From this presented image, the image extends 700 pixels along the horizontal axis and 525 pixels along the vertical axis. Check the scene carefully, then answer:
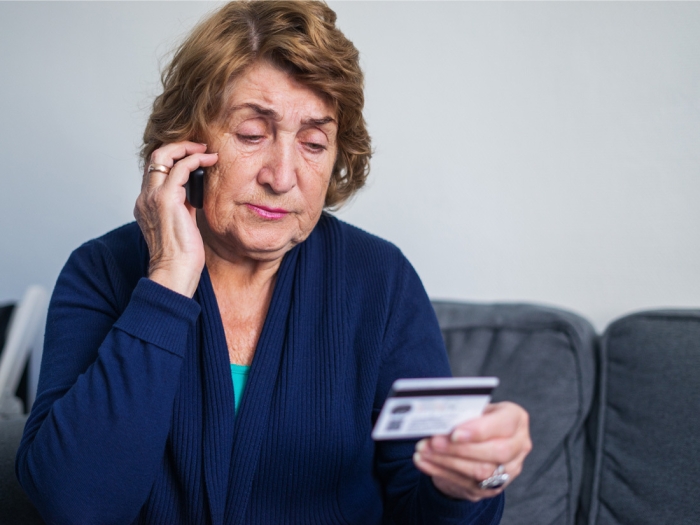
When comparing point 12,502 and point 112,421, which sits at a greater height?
point 112,421

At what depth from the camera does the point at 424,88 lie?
1.86 meters

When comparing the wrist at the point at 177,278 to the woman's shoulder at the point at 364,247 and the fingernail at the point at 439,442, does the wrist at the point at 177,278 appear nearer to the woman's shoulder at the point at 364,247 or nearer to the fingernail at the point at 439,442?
the woman's shoulder at the point at 364,247

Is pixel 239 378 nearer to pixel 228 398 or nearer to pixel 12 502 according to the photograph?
pixel 228 398

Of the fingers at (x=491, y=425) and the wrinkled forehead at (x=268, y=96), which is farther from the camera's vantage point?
the wrinkled forehead at (x=268, y=96)

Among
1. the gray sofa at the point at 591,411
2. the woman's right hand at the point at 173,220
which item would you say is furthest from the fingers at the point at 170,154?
the gray sofa at the point at 591,411

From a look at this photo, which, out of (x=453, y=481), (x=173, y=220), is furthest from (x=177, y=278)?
(x=453, y=481)

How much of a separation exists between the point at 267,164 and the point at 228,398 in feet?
1.41

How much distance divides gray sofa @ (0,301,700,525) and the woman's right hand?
0.54 m

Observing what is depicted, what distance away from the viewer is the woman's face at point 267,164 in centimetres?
124

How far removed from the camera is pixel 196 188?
1290 mm

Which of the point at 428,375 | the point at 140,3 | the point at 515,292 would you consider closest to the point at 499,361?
the point at 515,292

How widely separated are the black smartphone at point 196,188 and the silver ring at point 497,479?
72 centimetres

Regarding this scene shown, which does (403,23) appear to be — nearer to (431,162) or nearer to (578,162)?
(431,162)

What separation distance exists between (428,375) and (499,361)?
0.40 m
